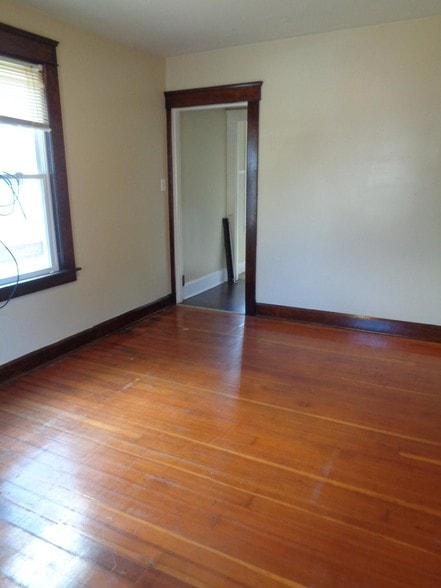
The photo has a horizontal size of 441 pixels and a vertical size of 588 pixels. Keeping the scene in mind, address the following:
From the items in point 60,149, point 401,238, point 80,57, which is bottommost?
point 401,238

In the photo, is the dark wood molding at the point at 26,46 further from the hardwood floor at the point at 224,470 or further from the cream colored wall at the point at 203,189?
the hardwood floor at the point at 224,470

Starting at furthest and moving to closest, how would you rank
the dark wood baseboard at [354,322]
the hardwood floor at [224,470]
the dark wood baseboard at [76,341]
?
the dark wood baseboard at [354,322] → the dark wood baseboard at [76,341] → the hardwood floor at [224,470]

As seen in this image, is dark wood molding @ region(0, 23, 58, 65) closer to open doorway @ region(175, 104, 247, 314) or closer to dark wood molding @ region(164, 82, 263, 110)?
dark wood molding @ region(164, 82, 263, 110)

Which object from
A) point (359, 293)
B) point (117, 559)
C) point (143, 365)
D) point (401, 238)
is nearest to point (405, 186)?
point (401, 238)

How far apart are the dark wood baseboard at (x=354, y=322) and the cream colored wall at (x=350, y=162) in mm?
63

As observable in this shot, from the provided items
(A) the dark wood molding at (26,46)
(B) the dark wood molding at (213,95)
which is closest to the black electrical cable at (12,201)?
(A) the dark wood molding at (26,46)

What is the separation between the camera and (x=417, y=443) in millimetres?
2205

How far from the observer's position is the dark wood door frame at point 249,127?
381cm

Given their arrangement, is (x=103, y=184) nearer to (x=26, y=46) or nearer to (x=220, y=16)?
(x=26, y=46)

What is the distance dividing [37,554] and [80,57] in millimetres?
3248

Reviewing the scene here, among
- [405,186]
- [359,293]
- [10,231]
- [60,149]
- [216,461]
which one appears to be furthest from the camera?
[359,293]

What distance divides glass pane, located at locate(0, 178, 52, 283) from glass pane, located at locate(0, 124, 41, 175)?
0.30 ft

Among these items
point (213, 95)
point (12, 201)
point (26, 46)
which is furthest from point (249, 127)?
point (12, 201)

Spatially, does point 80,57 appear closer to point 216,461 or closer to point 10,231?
point 10,231
